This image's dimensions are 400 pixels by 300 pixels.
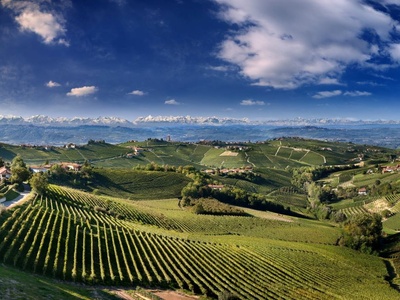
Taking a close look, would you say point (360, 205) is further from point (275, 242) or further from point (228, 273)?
point (228, 273)

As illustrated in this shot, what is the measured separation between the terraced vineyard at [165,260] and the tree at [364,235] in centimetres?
1128

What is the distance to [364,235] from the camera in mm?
102750

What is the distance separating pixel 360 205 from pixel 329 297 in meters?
124

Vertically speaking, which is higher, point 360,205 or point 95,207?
point 95,207

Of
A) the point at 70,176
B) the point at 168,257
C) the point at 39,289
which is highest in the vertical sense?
the point at 39,289

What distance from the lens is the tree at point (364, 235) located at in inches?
3952

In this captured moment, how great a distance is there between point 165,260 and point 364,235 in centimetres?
7131

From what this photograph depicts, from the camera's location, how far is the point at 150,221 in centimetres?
9569

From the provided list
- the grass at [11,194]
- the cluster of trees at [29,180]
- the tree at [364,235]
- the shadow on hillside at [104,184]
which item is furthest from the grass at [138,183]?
the tree at [364,235]

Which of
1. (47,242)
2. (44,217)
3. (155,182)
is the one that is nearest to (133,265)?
(47,242)

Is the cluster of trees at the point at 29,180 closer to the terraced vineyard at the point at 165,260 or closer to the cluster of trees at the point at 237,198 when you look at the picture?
the terraced vineyard at the point at 165,260

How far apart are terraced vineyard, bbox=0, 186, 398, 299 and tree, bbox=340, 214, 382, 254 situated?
37.0 ft

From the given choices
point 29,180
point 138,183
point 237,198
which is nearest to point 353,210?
point 237,198

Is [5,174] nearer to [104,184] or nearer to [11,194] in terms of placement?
[11,194]
